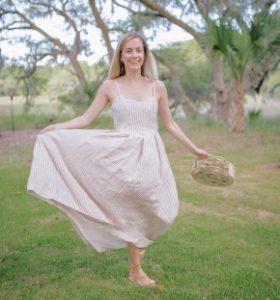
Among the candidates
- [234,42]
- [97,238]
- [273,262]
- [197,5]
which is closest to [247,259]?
[273,262]

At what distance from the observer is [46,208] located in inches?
239

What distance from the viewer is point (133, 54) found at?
3.33 m

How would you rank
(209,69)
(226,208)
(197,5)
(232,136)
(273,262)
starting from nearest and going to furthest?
1. (273,262)
2. (226,208)
3. (232,136)
4. (197,5)
5. (209,69)

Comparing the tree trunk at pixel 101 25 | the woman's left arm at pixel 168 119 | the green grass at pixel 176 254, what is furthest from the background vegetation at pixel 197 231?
the tree trunk at pixel 101 25

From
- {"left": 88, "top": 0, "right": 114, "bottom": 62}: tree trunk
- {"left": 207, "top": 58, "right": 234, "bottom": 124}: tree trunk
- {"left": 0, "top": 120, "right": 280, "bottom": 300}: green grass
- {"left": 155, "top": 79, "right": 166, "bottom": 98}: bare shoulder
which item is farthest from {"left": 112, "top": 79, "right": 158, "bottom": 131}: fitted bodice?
{"left": 207, "top": 58, "right": 234, "bottom": 124}: tree trunk

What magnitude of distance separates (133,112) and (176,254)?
4.94 ft

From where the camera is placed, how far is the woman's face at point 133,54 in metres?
3.33

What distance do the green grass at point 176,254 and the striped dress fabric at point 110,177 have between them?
503 millimetres

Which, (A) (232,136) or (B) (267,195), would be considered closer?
(B) (267,195)

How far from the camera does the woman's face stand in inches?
131

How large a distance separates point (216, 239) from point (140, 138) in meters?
1.78

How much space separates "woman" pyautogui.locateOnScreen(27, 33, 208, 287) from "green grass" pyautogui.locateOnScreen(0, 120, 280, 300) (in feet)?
1.48

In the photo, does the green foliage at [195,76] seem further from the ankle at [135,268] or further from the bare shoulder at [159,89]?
the ankle at [135,268]

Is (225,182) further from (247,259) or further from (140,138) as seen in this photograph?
(140,138)
